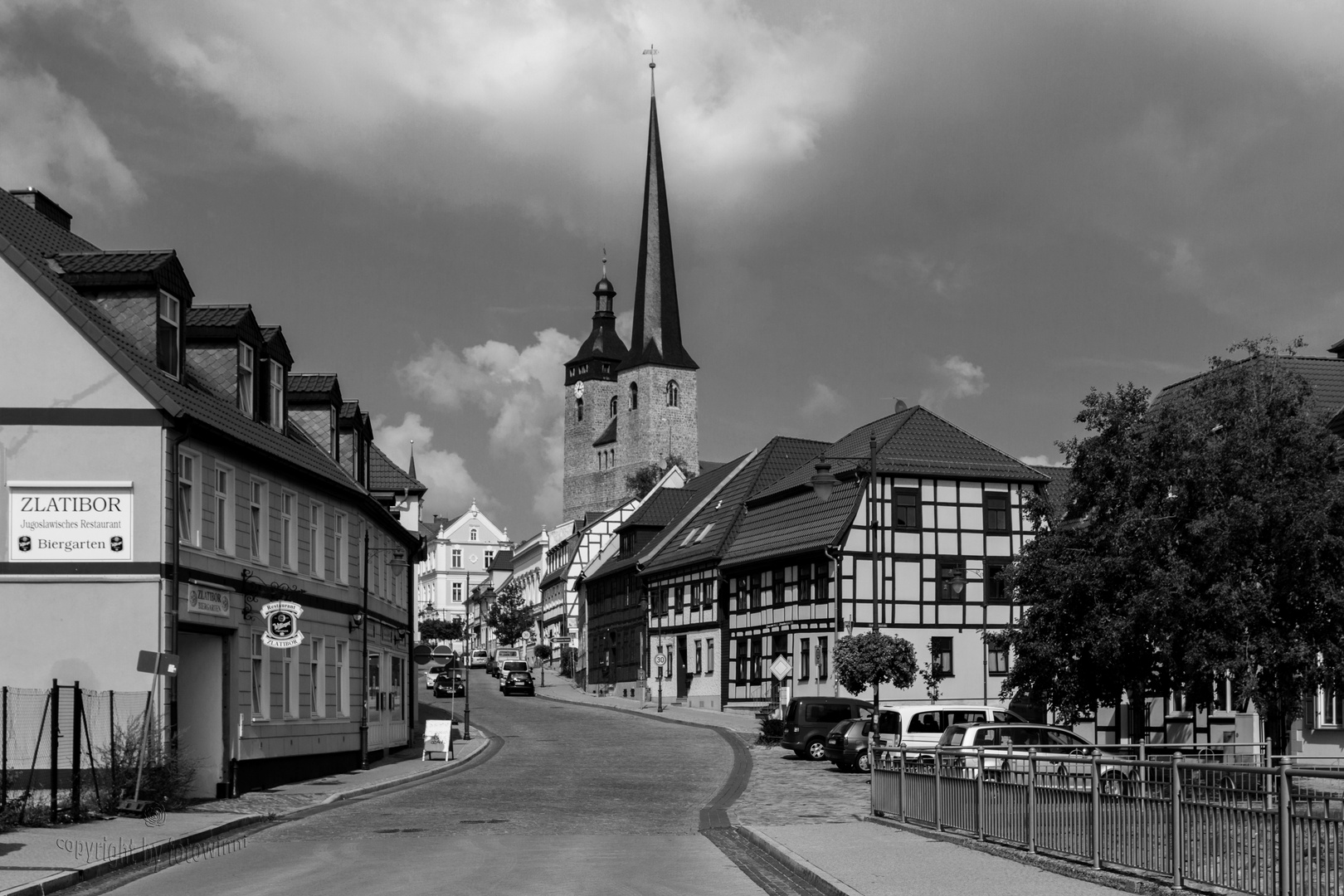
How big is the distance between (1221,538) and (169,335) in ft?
57.8

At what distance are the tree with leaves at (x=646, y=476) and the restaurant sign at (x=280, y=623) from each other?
115 m

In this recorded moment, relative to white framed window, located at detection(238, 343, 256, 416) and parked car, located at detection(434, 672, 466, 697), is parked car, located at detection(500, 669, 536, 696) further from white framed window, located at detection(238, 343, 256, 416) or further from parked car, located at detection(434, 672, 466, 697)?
white framed window, located at detection(238, 343, 256, 416)

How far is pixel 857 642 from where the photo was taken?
44.1 meters

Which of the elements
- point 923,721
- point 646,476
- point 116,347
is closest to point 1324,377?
point 923,721

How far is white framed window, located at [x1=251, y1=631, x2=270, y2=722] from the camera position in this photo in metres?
29.2

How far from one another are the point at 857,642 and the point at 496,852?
87.4 ft

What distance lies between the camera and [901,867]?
16.0 metres

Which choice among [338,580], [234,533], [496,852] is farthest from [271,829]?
[338,580]

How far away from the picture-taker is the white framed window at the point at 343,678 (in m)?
35.3

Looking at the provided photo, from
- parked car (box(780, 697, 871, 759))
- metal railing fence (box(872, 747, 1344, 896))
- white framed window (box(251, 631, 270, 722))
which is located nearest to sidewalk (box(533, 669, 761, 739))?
parked car (box(780, 697, 871, 759))

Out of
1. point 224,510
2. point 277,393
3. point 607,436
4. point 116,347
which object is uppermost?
point 607,436

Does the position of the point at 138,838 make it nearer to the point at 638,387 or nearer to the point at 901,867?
the point at 901,867

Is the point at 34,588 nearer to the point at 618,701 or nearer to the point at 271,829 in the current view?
the point at 271,829

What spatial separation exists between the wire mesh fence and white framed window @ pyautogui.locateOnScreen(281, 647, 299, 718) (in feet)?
20.6
